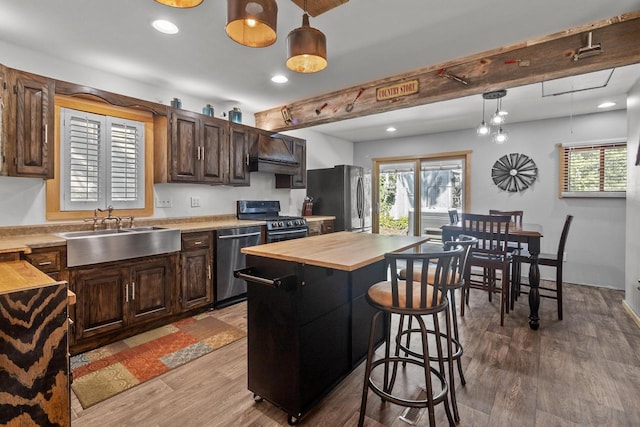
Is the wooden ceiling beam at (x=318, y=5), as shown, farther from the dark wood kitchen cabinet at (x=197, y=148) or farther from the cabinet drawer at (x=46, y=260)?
the cabinet drawer at (x=46, y=260)

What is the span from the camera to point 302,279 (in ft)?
5.46

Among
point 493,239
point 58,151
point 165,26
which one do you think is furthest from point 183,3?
point 493,239

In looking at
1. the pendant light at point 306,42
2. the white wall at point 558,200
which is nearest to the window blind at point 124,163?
the pendant light at point 306,42

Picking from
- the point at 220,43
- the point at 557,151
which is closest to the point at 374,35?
the point at 220,43

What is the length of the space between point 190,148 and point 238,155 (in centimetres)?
66

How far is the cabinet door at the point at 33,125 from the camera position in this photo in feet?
7.75

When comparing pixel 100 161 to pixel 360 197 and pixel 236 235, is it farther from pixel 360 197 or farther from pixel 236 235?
pixel 360 197

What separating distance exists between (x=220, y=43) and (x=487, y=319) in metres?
3.63

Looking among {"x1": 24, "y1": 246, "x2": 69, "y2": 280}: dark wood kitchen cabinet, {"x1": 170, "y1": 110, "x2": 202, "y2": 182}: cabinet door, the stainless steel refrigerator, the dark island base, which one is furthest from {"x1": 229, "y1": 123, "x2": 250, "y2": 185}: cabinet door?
the dark island base

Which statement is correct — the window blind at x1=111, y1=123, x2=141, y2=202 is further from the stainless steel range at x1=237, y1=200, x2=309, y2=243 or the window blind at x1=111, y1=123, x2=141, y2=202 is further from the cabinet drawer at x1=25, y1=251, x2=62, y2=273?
the stainless steel range at x1=237, y1=200, x2=309, y2=243

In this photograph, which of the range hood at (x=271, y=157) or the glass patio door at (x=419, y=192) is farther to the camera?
the glass patio door at (x=419, y=192)

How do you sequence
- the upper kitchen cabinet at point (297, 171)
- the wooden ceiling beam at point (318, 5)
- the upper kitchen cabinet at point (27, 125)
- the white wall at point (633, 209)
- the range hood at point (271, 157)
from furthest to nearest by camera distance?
1. the upper kitchen cabinet at point (297, 171)
2. the range hood at point (271, 157)
3. the white wall at point (633, 209)
4. the upper kitchen cabinet at point (27, 125)
5. the wooden ceiling beam at point (318, 5)

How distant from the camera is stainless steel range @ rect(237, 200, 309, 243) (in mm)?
3945

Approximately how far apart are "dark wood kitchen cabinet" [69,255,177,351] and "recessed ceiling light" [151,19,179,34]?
A: 6.34 ft
